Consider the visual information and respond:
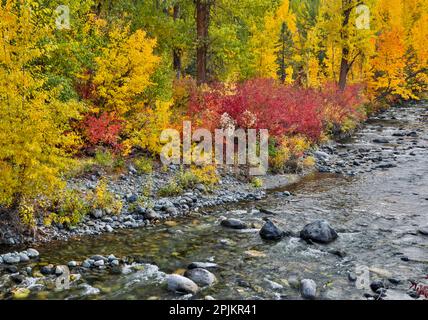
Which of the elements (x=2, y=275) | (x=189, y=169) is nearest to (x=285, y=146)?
(x=189, y=169)

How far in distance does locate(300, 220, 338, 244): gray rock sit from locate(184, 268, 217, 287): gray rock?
3.04m

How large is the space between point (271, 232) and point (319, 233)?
110 cm

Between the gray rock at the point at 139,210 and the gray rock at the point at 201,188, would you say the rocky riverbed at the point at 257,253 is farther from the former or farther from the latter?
the gray rock at the point at 201,188

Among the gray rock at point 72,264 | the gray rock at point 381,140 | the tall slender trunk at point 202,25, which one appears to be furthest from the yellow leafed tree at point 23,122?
the gray rock at point 381,140

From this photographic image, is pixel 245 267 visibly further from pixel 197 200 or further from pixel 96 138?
pixel 96 138

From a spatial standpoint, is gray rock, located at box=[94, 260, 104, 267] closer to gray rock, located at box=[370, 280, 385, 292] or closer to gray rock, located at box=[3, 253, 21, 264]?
gray rock, located at box=[3, 253, 21, 264]

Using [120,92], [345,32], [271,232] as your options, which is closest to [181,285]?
[271,232]

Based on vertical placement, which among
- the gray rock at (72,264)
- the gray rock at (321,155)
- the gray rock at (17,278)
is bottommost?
the gray rock at (17,278)

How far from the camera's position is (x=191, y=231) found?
10930 millimetres

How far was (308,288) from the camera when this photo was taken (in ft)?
25.7

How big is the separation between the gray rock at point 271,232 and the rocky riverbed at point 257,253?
2 centimetres

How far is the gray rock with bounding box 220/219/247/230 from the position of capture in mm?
11242

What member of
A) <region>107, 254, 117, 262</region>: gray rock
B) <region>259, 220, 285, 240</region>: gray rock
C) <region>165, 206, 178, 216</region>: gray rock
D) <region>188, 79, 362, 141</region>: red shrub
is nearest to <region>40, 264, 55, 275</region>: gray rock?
<region>107, 254, 117, 262</region>: gray rock

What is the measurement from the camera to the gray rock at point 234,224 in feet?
36.9
